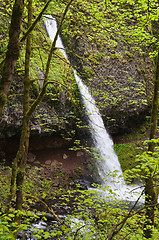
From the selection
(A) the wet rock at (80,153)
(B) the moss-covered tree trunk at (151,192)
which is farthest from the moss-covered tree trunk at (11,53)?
(A) the wet rock at (80,153)

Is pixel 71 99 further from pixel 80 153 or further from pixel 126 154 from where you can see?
pixel 126 154

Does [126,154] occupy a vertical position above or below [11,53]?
below

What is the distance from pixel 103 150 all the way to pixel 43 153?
9.94 feet

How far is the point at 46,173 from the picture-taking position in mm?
8820

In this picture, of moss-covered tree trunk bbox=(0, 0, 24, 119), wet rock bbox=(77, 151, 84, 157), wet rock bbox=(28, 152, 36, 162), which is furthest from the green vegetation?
wet rock bbox=(77, 151, 84, 157)

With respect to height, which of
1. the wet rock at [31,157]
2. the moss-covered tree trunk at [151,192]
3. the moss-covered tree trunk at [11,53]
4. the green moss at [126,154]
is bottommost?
the green moss at [126,154]

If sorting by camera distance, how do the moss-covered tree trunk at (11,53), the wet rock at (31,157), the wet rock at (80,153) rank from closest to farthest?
the moss-covered tree trunk at (11,53), the wet rock at (31,157), the wet rock at (80,153)

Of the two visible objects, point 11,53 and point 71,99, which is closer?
point 11,53

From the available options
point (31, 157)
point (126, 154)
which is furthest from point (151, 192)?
point (31, 157)

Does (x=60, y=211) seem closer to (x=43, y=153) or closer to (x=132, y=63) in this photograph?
(x=43, y=153)

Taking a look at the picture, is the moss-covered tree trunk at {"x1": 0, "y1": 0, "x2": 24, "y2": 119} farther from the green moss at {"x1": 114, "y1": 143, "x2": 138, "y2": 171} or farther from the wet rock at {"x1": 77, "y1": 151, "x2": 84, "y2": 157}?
the green moss at {"x1": 114, "y1": 143, "x2": 138, "y2": 171}

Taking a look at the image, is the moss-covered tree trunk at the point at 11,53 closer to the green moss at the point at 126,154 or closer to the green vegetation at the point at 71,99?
the green vegetation at the point at 71,99

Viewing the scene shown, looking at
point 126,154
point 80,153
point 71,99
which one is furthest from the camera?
point 80,153

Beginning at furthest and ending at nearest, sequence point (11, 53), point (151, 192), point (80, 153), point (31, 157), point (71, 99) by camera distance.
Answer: point (80, 153), point (31, 157), point (151, 192), point (71, 99), point (11, 53)
